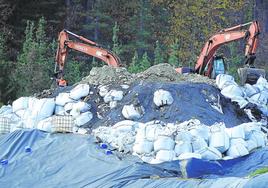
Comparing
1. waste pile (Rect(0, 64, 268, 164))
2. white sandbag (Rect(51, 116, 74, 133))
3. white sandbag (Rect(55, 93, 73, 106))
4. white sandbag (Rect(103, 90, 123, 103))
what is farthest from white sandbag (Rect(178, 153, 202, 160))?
white sandbag (Rect(55, 93, 73, 106))

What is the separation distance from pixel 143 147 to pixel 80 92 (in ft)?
13.2

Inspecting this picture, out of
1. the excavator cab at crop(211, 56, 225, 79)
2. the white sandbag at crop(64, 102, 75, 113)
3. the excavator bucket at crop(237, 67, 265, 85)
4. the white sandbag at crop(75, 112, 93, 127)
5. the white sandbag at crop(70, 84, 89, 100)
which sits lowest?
the white sandbag at crop(75, 112, 93, 127)

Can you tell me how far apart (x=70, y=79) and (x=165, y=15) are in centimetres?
806

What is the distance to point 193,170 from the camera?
7574 millimetres

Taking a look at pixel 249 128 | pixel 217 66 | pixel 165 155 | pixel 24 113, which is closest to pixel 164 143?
pixel 165 155

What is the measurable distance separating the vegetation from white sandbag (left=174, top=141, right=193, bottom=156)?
441 inches

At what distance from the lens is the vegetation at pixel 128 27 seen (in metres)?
21.9

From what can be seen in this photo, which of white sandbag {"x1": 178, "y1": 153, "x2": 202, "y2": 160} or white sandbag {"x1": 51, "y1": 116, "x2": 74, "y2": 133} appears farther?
white sandbag {"x1": 51, "y1": 116, "x2": 74, "y2": 133}

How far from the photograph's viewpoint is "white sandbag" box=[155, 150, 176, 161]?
8.66m

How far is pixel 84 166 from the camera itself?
8.14m

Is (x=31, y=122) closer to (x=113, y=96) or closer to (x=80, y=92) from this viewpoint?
(x=80, y=92)

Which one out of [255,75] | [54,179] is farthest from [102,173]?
[255,75]

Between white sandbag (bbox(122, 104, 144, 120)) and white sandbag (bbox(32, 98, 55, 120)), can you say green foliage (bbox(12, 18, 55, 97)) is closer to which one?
white sandbag (bbox(32, 98, 55, 120))

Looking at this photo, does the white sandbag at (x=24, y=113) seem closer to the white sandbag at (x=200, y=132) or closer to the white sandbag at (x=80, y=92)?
the white sandbag at (x=80, y=92)
